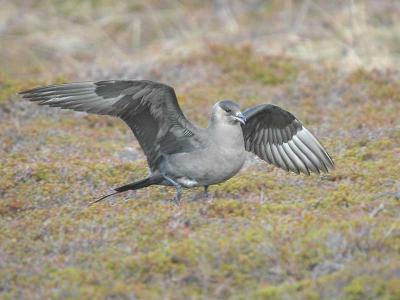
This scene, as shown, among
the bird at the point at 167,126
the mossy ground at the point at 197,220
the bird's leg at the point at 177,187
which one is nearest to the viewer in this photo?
the mossy ground at the point at 197,220

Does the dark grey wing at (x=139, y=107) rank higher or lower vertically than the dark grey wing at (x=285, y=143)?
higher

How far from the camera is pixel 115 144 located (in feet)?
31.2

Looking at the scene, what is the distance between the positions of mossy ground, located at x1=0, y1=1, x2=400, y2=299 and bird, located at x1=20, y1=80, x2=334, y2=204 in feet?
0.79

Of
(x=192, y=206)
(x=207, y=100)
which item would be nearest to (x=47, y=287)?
(x=192, y=206)

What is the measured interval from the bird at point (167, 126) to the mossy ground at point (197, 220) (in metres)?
0.24

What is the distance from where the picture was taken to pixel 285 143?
26.2ft

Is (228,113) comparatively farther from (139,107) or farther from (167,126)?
(139,107)

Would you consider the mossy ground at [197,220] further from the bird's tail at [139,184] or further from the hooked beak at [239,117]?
the hooked beak at [239,117]

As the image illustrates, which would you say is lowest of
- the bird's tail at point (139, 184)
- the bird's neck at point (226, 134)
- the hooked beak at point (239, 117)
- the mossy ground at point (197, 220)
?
the mossy ground at point (197, 220)

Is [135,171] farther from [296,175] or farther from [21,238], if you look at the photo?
[21,238]

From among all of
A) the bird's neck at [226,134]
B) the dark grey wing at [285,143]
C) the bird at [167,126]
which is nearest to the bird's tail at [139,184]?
the bird at [167,126]

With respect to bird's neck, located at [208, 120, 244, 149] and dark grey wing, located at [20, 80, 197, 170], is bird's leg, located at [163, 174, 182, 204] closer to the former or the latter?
dark grey wing, located at [20, 80, 197, 170]

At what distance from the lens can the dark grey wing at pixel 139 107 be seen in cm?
698

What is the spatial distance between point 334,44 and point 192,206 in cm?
687
